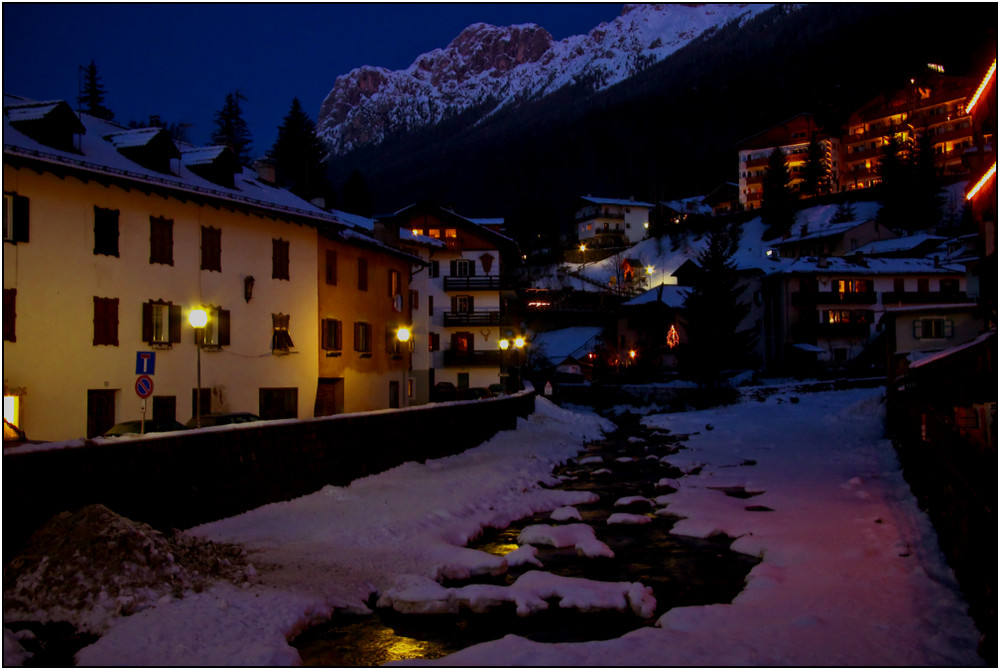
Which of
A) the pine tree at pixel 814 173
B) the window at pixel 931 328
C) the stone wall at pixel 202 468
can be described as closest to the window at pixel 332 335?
the stone wall at pixel 202 468

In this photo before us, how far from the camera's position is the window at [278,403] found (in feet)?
109

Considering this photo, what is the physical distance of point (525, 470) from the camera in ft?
102

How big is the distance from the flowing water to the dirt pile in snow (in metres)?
2.46

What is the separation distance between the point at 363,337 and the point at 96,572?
93.7 ft

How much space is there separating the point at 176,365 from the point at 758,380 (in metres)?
51.1

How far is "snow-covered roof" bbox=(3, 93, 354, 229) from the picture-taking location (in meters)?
24.0

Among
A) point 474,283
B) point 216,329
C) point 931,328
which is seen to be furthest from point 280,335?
point 931,328

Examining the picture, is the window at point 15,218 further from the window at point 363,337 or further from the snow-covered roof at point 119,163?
the window at point 363,337

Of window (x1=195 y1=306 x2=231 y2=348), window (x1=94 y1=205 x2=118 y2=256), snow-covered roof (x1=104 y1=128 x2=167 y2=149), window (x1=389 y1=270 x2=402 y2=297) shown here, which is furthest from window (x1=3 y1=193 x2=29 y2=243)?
window (x1=389 y1=270 x2=402 y2=297)

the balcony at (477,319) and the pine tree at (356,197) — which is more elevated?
the pine tree at (356,197)

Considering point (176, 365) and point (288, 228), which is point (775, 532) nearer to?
point (176, 365)

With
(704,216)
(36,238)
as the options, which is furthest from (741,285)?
(36,238)

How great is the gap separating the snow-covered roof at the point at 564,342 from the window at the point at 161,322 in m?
53.3

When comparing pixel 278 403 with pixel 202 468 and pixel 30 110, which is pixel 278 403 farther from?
pixel 202 468
